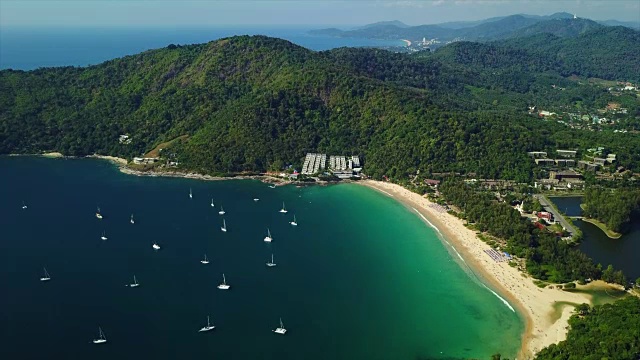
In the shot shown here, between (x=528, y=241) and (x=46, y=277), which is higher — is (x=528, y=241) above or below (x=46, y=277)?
above

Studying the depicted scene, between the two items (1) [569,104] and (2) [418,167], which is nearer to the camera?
(2) [418,167]

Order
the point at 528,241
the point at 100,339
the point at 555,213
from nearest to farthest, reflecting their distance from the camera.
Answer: the point at 100,339, the point at 528,241, the point at 555,213

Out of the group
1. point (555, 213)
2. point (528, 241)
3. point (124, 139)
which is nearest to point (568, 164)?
point (555, 213)

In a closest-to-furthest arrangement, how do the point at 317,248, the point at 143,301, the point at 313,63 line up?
1. the point at 143,301
2. the point at 317,248
3. the point at 313,63

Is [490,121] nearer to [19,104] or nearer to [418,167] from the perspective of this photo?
[418,167]

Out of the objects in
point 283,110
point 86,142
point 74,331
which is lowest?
point 74,331

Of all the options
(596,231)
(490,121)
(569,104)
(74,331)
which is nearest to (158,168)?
(74,331)

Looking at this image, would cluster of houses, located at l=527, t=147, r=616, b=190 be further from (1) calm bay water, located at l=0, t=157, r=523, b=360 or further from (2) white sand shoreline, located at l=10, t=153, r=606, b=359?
(1) calm bay water, located at l=0, t=157, r=523, b=360

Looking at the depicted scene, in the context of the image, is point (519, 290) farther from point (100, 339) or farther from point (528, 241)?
point (100, 339)
